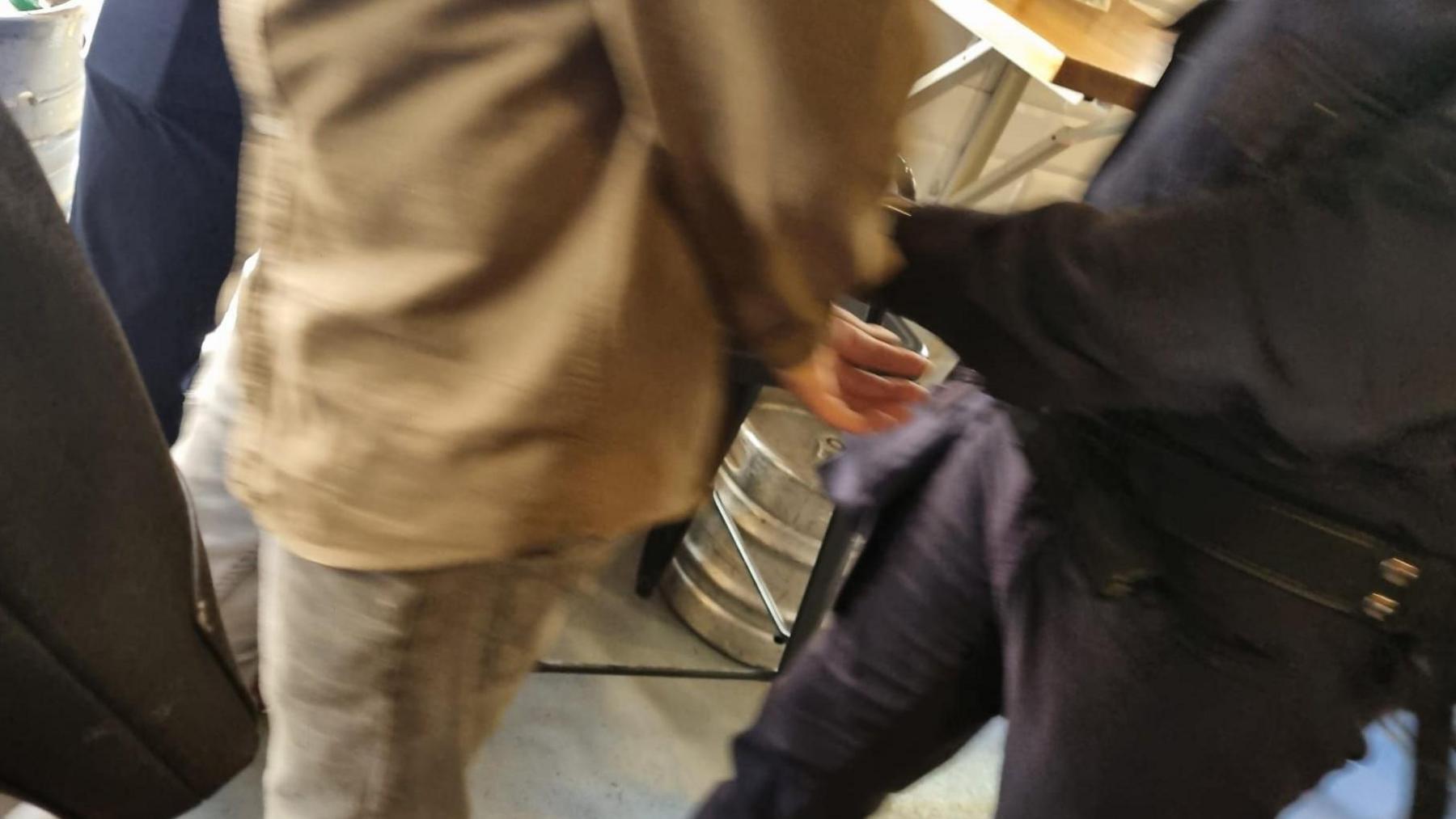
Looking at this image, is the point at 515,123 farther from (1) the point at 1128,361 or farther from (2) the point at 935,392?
(2) the point at 935,392

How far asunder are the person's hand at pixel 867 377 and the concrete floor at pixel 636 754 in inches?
24.4

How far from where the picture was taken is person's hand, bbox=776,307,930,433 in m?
0.70

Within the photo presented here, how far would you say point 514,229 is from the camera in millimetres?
417

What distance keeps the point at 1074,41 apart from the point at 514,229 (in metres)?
1.04

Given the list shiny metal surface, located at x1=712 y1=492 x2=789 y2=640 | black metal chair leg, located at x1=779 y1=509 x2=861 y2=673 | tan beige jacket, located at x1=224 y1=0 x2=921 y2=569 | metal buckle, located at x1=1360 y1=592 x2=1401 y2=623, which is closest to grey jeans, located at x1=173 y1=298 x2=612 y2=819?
tan beige jacket, located at x1=224 y1=0 x2=921 y2=569

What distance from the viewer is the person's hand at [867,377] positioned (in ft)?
2.29

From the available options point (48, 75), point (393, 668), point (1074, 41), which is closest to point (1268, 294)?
point (393, 668)

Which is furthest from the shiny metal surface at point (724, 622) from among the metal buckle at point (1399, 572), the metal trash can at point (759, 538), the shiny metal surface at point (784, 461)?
the metal buckle at point (1399, 572)

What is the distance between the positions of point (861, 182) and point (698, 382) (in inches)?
5.0

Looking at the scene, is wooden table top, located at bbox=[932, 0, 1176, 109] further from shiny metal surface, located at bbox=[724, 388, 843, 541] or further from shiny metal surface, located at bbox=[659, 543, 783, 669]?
shiny metal surface, located at bbox=[659, 543, 783, 669]

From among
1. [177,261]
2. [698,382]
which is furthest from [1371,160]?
[177,261]

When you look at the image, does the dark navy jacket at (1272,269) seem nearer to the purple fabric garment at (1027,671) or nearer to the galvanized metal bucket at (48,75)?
the purple fabric garment at (1027,671)

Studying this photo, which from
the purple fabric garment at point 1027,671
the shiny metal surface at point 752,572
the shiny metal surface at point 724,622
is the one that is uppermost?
the purple fabric garment at point 1027,671

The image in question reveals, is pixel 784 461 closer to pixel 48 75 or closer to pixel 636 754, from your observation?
pixel 636 754
